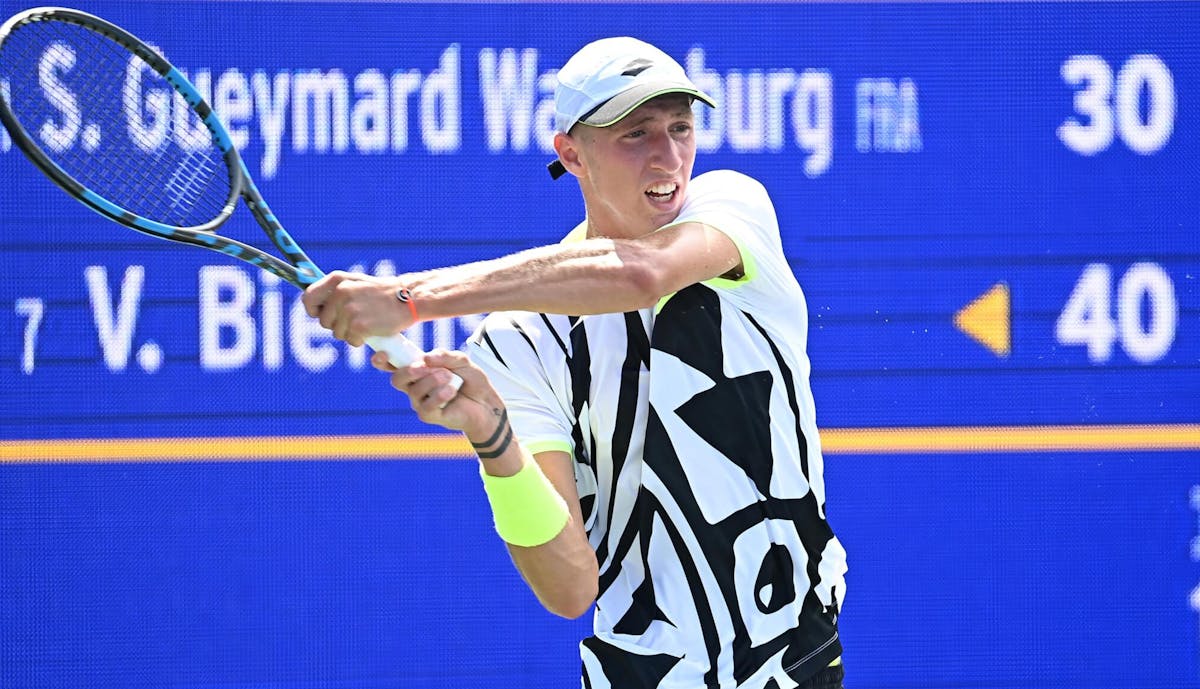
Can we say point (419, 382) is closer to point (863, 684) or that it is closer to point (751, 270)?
point (751, 270)

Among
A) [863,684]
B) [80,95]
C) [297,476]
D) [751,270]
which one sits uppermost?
[80,95]

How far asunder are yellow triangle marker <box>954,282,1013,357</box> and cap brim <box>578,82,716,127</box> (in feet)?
4.98

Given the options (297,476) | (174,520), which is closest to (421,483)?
(297,476)

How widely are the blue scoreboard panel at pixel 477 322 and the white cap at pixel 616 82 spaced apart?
124 centimetres

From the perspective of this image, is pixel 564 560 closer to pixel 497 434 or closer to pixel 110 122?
pixel 497 434

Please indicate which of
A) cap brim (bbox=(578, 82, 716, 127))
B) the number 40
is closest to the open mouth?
cap brim (bbox=(578, 82, 716, 127))

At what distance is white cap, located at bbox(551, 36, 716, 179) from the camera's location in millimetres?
2125

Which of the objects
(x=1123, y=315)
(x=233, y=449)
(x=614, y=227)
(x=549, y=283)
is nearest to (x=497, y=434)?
(x=549, y=283)

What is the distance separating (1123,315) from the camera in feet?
11.4

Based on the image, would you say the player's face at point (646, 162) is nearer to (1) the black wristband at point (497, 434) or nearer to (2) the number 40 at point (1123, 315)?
(1) the black wristband at point (497, 434)

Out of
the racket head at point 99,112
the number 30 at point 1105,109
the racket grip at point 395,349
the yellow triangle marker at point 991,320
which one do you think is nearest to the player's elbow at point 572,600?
the racket grip at point 395,349

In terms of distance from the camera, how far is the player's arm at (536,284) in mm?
1733

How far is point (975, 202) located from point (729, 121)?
1.95 feet

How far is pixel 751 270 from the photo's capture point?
210cm
